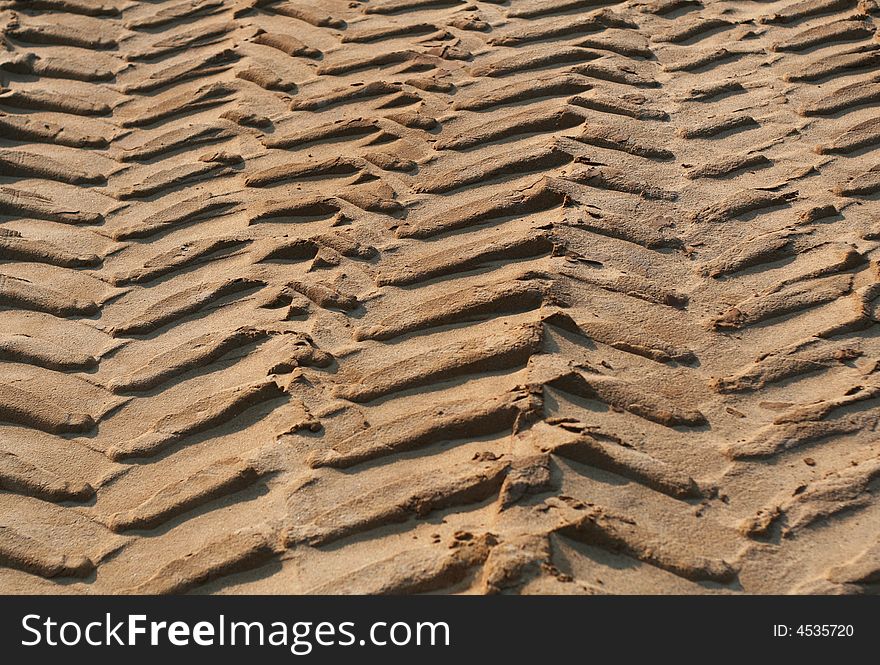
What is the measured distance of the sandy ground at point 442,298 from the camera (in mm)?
2051

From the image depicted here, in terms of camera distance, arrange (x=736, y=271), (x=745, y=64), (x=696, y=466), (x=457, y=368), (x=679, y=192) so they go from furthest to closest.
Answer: (x=745, y=64) → (x=679, y=192) → (x=736, y=271) → (x=457, y=368) → (x=696, y=466)

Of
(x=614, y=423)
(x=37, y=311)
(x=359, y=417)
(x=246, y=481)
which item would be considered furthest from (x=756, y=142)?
(x=37, y=311)

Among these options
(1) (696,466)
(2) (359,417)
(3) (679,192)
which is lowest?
(1) (696,466)

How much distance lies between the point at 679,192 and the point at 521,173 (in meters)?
0.37

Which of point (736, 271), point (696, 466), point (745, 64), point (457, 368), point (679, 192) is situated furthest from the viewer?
point (745, 64)

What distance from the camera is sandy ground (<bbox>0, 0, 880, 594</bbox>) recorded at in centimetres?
205

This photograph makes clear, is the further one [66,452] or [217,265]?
[217,265]

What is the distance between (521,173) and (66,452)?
121cm

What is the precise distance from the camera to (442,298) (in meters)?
2.46

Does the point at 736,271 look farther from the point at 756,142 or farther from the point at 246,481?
the point at 246,481

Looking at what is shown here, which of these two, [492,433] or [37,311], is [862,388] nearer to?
[492,433]

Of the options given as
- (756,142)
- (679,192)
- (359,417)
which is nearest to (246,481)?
(359,417)

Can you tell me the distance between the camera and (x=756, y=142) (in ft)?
9.39

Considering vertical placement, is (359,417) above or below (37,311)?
below
